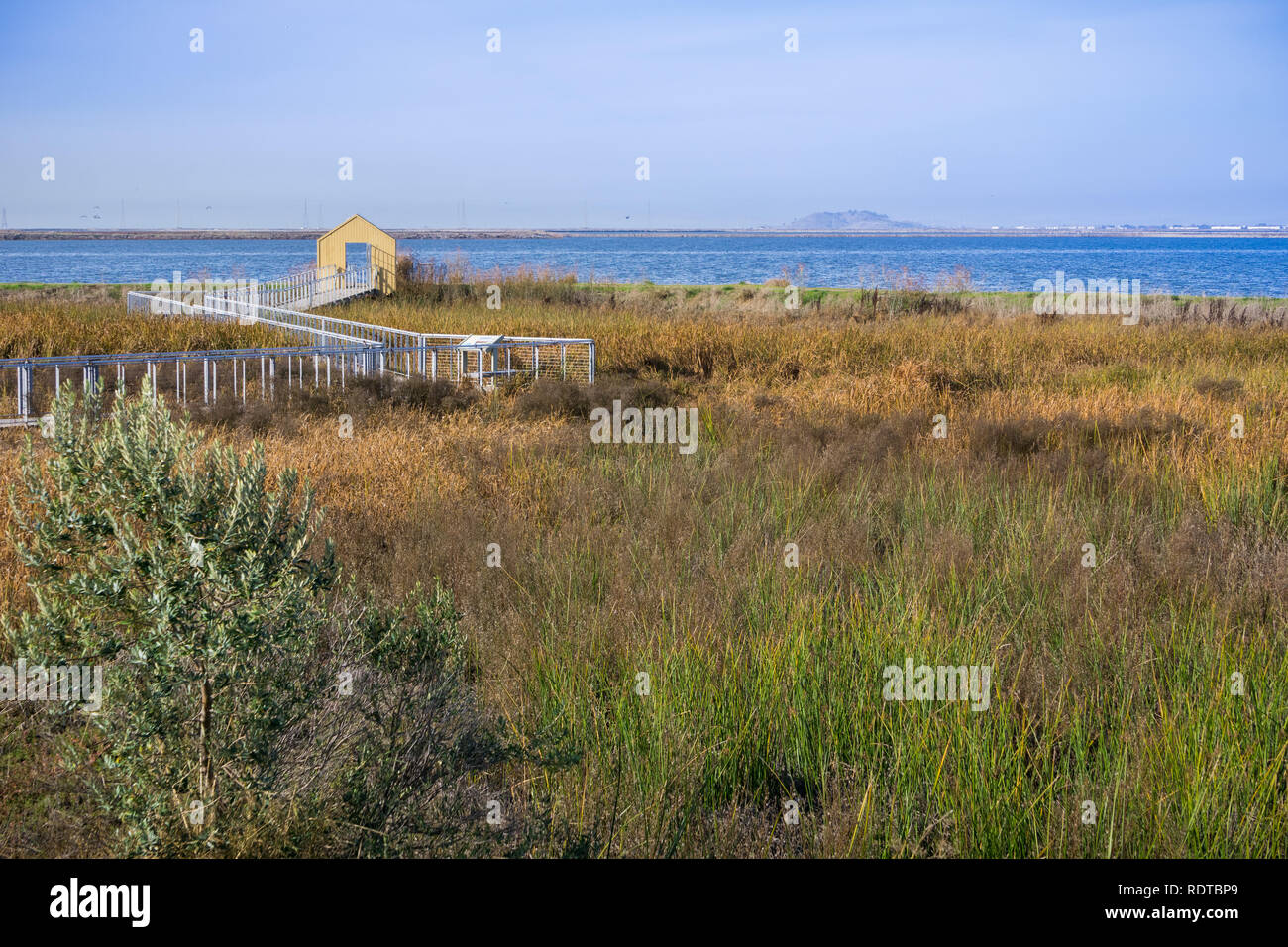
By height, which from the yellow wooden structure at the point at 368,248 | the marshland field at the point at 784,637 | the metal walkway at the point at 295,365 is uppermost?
the yellow wooden structure at the point at 368,248

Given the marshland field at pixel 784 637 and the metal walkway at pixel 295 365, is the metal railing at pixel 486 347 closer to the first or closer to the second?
the metal walkway at pixel 295 365

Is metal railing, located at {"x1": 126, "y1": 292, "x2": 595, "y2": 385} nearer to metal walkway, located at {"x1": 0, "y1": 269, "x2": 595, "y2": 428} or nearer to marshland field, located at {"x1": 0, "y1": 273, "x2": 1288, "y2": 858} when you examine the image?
metal walkway, located at {"x1": 0, "y1": 269, "x2": 595, "y2": 428}

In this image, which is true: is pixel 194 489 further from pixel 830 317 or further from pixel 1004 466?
pixel 830 317

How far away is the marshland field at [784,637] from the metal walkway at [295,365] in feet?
3.16

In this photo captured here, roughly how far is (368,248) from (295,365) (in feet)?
58.2

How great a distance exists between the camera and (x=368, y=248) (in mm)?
31906

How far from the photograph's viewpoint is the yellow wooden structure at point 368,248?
3139 cm

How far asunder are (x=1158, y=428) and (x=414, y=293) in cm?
2409

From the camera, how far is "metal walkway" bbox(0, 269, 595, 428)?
10.9 m

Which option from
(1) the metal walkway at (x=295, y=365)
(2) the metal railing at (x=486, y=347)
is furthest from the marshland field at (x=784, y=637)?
(2) the metal railing at (x=486, y=347)

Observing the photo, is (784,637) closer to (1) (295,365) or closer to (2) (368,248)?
(1) (295,365)

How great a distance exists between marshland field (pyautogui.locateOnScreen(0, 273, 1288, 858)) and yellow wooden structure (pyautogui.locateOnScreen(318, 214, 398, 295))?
21.3 metres

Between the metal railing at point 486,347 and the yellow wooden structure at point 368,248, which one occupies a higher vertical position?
the yellow wooden structure at point 368,248

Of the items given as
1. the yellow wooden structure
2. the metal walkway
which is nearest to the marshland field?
the metal walkway
